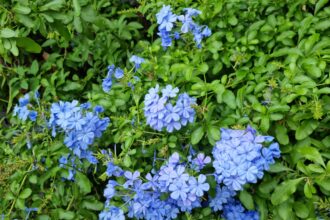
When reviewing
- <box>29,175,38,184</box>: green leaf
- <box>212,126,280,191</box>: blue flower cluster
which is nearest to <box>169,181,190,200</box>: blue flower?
<box>212,126,280,191</box>: blue flower cluster

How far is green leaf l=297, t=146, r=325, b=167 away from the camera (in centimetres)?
168

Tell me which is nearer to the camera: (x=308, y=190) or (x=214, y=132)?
(x=308, y=190)

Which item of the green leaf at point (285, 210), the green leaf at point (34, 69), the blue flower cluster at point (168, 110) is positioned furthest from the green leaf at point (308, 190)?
the green leaf at point (34, 69)

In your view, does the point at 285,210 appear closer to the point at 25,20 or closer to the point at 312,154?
the point at 312,154

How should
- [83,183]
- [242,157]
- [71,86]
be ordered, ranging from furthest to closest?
[71,86], [83,183], [242,157]

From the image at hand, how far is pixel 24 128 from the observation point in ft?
7.40

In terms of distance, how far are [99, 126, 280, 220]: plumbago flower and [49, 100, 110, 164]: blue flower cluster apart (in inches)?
6.0

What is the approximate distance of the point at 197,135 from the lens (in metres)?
1.84

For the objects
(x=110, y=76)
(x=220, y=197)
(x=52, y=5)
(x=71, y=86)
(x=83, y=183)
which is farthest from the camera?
(x=71, y=86)

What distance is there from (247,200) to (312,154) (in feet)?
0.97

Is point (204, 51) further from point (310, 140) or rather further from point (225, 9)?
point (310, 140)

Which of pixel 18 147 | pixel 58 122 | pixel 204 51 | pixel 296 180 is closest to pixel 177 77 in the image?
pixel 204 51

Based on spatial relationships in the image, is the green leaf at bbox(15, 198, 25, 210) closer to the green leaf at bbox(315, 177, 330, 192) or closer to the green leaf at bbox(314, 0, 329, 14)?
the green leaf at bbox(315, 177, 330, 192)

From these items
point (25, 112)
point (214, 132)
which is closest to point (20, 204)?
point (25, 112)
